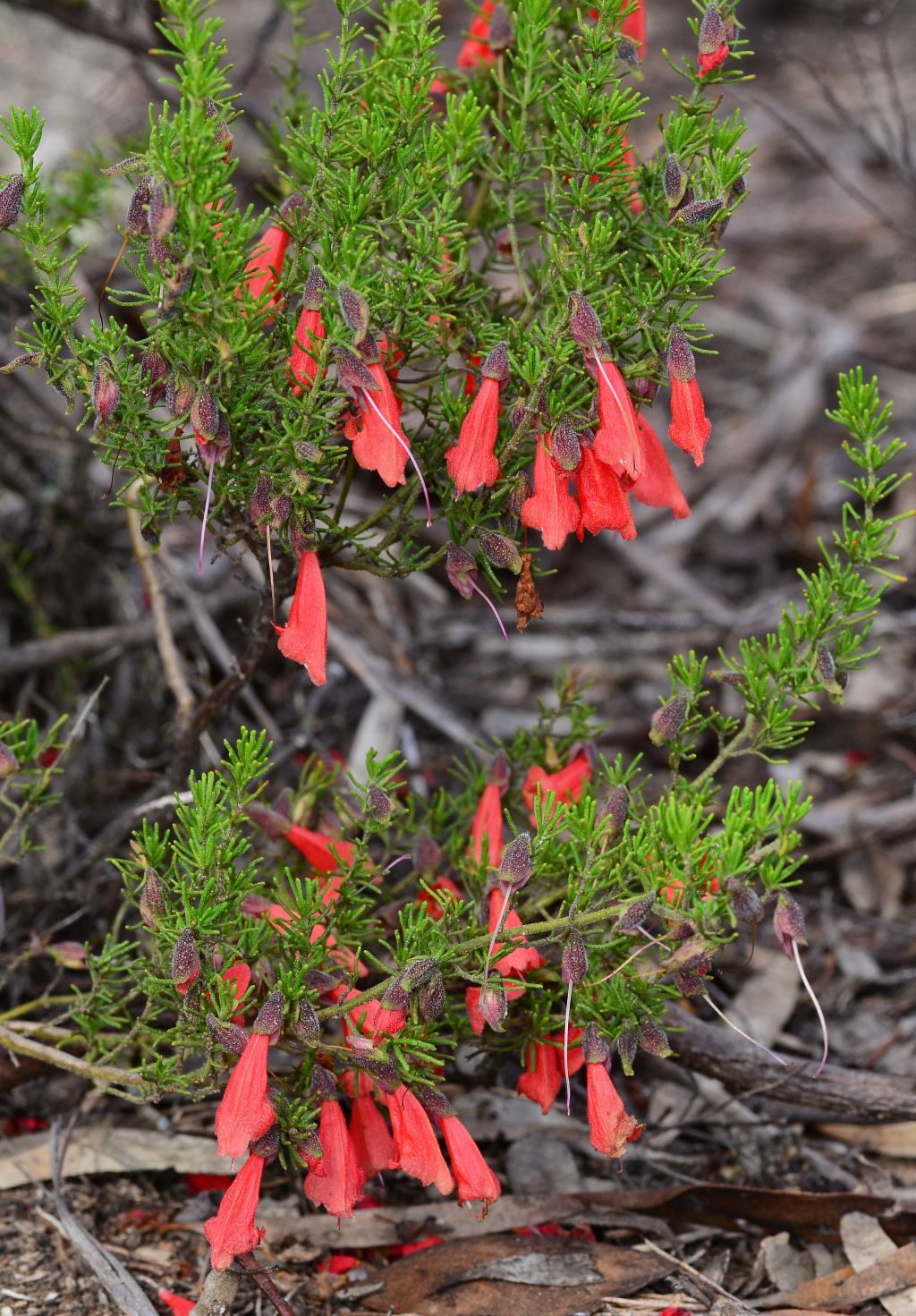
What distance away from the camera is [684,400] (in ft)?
5.64

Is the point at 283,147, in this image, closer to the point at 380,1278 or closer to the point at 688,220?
the point at 688,220

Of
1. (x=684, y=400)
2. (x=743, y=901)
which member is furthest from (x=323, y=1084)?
(x=684, y=400)

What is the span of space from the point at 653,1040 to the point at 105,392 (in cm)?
132

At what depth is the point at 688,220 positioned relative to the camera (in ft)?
5.54

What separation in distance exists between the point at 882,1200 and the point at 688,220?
6.51ft

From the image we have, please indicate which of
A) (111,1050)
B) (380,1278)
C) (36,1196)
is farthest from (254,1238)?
(36,1196)

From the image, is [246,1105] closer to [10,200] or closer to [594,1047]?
[594,1047]

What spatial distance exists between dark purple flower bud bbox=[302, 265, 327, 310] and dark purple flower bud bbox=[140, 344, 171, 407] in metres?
0.23

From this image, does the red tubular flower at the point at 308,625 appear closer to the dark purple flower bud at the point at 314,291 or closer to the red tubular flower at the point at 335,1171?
the dark purple flower bud at the point at 314,291

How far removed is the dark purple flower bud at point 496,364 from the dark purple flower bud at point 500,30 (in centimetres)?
64

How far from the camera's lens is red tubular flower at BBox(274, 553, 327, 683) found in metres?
1.75

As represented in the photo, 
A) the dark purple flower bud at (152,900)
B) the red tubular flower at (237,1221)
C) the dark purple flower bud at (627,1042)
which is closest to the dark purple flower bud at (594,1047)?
the dark purple flower bud at (627,1042)

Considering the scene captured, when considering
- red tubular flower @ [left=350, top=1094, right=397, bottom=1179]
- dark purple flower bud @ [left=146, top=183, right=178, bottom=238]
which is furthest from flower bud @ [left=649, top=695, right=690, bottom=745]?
dark purple flower bud @ [left=146, top=183, right=178, bottom=238]

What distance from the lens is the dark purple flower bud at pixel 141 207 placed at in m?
1.54
